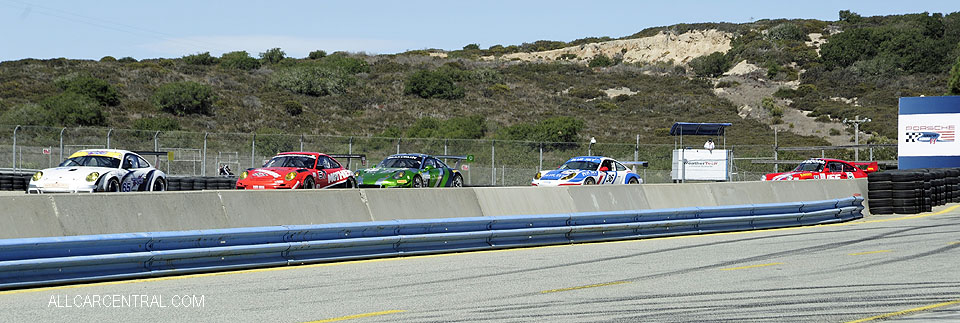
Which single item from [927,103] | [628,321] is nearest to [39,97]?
[927,103]

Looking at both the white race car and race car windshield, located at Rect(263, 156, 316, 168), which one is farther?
race car windshield, located at Rect(263, 156, 316, 168)

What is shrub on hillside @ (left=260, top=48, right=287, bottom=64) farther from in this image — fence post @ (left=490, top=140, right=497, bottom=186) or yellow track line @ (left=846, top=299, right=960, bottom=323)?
yellow track line @ (left=846, top=299, right=960, bottom=323)

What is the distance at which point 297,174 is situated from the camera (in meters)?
22.7

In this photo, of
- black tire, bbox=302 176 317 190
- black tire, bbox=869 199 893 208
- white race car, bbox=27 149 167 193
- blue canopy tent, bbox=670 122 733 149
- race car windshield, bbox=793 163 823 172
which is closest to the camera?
white race car, bbox=27 149 167 193

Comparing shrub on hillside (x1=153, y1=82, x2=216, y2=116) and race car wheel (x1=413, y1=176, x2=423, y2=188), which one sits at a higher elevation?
shrub on hillside (x1=153, y1=82, x2=216, y2=116)

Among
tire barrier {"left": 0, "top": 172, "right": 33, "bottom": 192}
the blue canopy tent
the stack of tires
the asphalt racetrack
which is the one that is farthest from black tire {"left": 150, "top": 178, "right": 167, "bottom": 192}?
the blue canopy tent

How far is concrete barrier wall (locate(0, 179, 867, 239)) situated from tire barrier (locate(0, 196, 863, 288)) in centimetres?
75

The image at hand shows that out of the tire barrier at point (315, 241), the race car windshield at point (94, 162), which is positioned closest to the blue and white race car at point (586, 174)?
the tire barrier at point (315, 241)

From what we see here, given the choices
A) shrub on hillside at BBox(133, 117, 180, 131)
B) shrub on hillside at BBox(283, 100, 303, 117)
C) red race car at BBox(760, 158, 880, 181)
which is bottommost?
red race car at BBox(760, 158, 880, 181)

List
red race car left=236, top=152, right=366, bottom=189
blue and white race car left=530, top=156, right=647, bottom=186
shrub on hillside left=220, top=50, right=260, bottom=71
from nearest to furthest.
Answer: red race car left=236, top=152, right=366, bottom=189 → blue and white race car left=530, top=156, right=647, bottom=186 → shrub on hillside left=220, top=50, right=260, bottom=71

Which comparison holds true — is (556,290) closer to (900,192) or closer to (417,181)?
(417,181)

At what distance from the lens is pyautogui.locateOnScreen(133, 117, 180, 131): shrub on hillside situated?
5622 cm

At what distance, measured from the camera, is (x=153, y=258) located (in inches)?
432

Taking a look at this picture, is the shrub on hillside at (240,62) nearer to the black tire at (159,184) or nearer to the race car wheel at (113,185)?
the black tire at (159,184)
